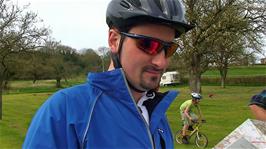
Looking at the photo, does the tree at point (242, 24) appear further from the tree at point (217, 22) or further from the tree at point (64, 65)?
the tree at point (64, 65)

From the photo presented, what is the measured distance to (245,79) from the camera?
6712 centimetres

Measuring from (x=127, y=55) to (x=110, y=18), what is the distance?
0.74 feet

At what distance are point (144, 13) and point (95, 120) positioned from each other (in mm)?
503

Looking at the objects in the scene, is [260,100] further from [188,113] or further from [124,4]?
[188,113]

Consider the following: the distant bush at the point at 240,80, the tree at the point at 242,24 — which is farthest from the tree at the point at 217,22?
the distant bush at the point at 240,80

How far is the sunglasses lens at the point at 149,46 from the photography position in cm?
204

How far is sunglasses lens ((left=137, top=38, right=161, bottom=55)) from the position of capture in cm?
204

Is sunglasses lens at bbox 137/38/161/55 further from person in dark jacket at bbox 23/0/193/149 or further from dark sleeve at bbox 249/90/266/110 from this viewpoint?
dark sleeve at bbox 249/90/266/110

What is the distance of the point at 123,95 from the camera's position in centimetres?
204

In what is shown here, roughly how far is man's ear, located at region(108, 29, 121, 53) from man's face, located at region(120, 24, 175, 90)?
0.17 feet

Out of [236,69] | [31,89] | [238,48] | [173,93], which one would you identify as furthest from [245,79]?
[173,93]

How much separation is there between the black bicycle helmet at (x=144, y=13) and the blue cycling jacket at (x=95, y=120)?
0.24 m

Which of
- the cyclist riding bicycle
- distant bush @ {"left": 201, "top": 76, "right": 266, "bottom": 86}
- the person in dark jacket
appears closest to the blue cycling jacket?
the person in dark jacket

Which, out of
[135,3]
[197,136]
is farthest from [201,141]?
[135,3]
